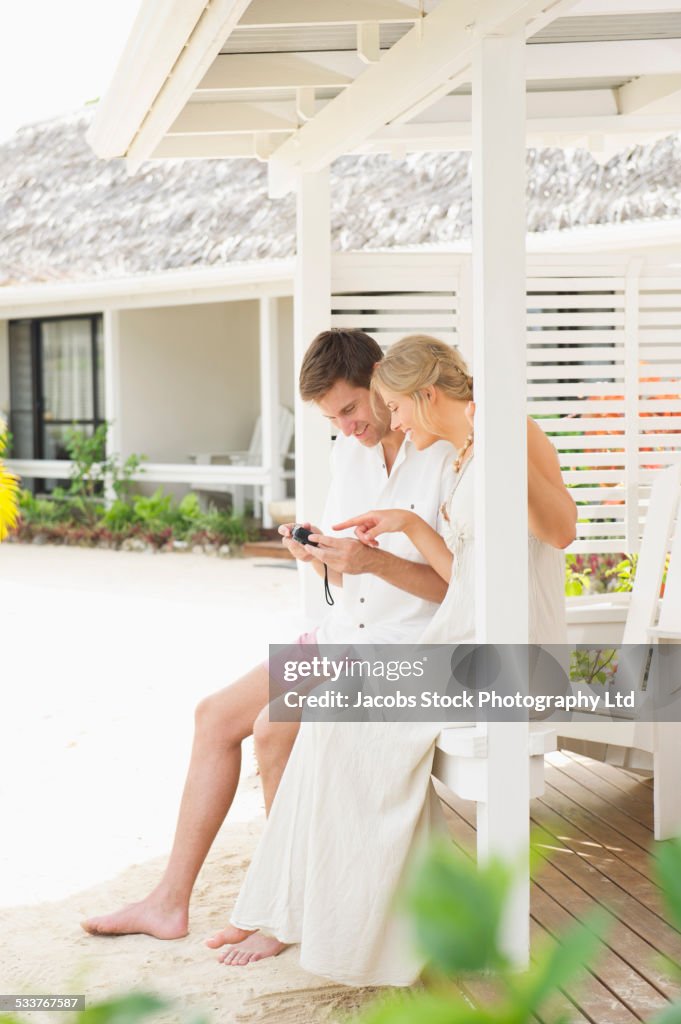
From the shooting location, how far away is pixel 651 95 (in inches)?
167

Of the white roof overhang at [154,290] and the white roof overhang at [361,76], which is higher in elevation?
the white roof overhang at [154,290]

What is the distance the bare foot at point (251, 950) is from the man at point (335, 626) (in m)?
0.06

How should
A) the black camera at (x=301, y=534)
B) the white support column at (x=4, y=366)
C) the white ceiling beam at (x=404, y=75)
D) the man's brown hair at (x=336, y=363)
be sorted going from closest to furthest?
the white ceiling beam at (x=404, y=75), the black camera at (x=301, y=534), the man's brown hair at (x=336, y=363), the white support column at (x=4, y=366)

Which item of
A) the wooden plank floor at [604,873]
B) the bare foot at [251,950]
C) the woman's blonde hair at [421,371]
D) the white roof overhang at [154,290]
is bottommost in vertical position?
the bare foot at [251,950]

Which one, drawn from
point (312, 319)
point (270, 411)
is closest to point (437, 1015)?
point (312, 319)

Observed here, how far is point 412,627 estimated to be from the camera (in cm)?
308

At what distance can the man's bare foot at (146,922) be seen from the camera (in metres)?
3.14

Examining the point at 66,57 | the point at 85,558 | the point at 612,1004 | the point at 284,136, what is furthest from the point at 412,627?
the point at 66,57

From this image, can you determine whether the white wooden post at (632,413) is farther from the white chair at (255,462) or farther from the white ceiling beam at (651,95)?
the white chair at (255,462)

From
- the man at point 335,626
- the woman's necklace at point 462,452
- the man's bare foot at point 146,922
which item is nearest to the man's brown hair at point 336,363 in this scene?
the man at point 335,626

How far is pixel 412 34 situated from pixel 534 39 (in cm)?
86

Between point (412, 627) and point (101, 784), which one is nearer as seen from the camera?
point (412, 627)

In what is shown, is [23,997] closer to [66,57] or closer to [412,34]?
[412,34]

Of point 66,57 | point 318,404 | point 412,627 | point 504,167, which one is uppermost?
point 66,57
